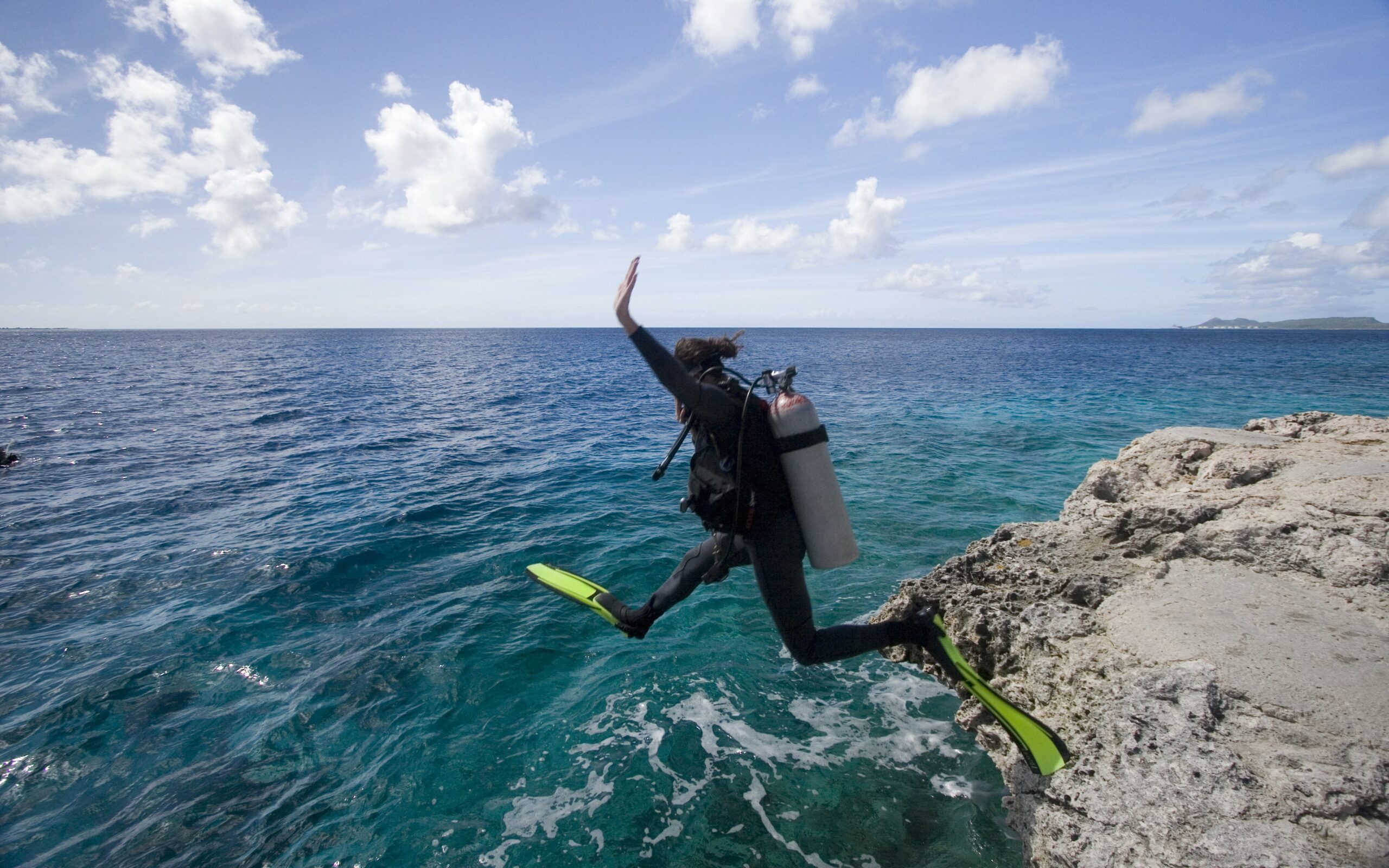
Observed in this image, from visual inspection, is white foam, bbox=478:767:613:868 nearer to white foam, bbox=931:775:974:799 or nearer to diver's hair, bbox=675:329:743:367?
white foam, bbox=931:775:974:799

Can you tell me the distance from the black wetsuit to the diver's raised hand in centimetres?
7

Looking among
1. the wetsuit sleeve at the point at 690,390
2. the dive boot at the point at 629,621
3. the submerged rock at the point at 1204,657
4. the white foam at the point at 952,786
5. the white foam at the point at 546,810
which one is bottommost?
the white foam at the point at 546,810

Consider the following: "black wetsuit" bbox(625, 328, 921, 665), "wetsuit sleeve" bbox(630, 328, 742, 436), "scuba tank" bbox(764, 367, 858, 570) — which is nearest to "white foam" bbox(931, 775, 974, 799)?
"black wetsuit" bbox(625, 328, 921, 665)

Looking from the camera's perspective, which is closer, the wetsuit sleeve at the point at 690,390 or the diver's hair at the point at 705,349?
the wetsuit sleeve at the point at 690,390

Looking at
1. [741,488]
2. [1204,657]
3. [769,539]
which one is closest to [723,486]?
[741,488]

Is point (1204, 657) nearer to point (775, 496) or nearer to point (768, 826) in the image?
point (775, 496)

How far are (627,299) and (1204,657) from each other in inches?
168

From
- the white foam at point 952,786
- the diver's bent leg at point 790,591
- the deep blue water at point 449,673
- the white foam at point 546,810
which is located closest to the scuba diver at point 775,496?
the diver's bent leg at point 790,591

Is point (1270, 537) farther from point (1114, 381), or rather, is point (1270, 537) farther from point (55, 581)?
point (1114, 381)

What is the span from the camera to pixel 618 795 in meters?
5.30

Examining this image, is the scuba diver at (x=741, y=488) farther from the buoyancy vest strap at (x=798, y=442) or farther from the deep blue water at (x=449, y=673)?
the deep blue water at (x=449, y=673)

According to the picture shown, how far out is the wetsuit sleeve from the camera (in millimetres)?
3713

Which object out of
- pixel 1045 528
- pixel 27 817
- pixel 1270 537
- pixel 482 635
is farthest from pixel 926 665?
pixel 27 817

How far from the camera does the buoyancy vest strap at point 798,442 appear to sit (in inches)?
167
